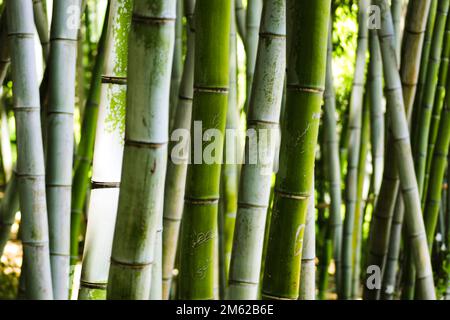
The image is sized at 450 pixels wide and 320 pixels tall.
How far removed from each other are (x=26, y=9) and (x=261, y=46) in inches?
14.6

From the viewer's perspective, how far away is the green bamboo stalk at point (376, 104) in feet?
5.67

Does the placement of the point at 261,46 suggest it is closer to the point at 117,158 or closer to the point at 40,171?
the point at 117,158

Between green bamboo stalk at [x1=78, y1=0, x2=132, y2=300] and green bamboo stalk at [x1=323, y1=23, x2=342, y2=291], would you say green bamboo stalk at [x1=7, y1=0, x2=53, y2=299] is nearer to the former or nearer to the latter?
green bamboo stalk at [x1=78, y1=0, x2=132, y2=300]

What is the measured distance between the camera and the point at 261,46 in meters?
0.93

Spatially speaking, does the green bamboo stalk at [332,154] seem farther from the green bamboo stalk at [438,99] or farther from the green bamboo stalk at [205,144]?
the green bamboo stalk at [205,144]

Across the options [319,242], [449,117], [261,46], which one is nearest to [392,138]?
[449,117]

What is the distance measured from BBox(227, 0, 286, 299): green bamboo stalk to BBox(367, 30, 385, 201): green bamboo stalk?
845 millimetres

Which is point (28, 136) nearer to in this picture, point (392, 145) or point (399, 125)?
point (399, 125)

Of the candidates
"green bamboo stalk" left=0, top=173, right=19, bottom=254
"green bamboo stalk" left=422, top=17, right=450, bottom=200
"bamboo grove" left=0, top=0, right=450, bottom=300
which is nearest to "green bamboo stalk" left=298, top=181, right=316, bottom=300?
"bamboo grove" left=0, top=0, right=450, bottom=300

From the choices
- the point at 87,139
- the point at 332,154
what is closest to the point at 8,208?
the point at 87,139

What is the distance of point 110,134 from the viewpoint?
829 millimetres

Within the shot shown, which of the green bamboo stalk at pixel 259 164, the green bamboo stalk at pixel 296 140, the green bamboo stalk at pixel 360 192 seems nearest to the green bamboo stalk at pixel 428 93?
the green bamboo stalk at pixel 360 192

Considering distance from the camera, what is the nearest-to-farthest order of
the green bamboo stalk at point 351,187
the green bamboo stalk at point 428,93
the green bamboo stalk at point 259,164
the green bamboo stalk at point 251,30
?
the green bamboo stalk at point 259,164, the green bamboo stalk at point 251,30, the green bamboo stalk at point 428,93, the green bamboo stalk at point 351,187

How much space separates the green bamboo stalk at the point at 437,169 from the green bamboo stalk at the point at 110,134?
1106 mm
